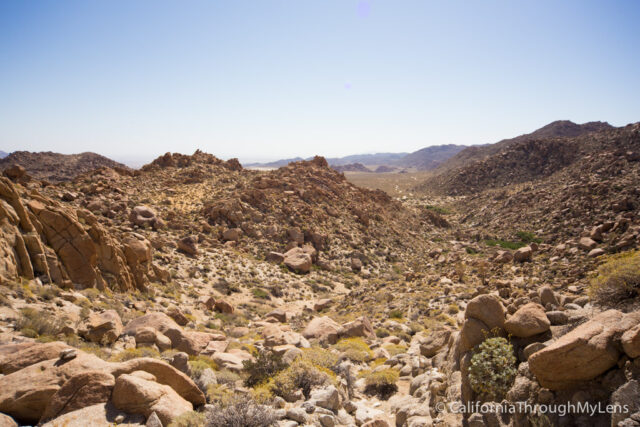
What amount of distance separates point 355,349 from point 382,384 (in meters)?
2.63

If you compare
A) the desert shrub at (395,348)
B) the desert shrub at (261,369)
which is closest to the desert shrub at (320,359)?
the desert shrub at (261,369)

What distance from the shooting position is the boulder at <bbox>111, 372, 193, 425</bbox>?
496 cm

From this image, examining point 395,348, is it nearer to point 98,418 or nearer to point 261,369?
point 261,369

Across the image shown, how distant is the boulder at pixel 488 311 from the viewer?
661cm

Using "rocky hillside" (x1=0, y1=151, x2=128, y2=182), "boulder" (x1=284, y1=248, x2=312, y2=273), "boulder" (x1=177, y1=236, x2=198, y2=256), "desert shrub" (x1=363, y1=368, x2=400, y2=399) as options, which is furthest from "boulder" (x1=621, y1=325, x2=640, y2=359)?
"rocky hillside" (x1=0, y1=151, x2=128, y2=182)

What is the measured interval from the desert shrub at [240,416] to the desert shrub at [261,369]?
2.33 metres

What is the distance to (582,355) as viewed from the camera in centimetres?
449

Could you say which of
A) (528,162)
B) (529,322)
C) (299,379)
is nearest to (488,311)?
(529,322)

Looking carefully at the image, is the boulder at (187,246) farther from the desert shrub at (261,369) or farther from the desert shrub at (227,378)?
the desert shrub at (227,378)

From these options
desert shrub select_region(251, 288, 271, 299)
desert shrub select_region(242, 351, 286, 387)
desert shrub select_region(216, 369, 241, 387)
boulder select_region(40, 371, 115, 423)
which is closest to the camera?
boulder select_region(40, 371, 115, 423)

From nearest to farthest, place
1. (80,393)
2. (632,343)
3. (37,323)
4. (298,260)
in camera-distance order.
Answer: (632,343)
(80,393)
(37,323)
(298,260)

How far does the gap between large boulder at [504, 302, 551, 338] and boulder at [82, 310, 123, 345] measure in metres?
9.99

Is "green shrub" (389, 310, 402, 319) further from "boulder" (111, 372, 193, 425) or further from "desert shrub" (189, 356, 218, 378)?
"boulder" (111, 372, 193, 425)

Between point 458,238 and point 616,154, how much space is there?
21588mm
